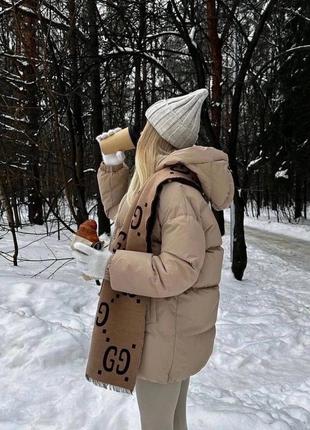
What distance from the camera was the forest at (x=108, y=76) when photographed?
18.3ft

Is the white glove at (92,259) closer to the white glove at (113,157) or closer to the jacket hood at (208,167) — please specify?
the jacket hood at (208,167)

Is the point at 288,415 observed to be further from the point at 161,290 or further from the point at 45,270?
the point at 45,270

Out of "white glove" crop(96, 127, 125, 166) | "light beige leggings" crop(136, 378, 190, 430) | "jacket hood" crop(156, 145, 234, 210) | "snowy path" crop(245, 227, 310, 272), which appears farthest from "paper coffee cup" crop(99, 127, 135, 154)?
"snowy path" crop(245, 227, 310, 272)

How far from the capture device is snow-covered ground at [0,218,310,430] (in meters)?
2.69

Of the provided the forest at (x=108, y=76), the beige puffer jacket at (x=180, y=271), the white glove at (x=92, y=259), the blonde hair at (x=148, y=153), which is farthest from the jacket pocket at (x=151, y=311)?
the forest at (x=108, y=76)

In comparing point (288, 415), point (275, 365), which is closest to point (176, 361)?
point (288, 415)

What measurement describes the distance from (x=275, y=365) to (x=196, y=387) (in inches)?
46.6

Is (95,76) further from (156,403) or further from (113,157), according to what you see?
(156,403)

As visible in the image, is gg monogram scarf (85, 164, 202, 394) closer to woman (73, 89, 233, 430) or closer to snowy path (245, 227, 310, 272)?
woman (73, 89, 233, 430)

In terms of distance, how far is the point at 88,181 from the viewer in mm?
8883

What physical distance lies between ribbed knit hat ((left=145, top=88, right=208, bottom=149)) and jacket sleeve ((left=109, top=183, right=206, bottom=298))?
0.29 metres

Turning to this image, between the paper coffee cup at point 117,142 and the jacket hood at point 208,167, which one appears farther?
the paper coffee cup at point 117,142

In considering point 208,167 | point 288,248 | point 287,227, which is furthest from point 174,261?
point 287,227

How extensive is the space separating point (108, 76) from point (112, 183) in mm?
5497
